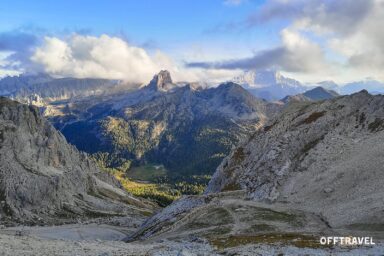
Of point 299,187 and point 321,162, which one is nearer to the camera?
point 299,187

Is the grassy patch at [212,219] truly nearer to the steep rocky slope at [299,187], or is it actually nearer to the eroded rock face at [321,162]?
the steep rocky slope at [299,187]

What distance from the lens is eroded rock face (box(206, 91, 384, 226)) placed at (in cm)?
9331

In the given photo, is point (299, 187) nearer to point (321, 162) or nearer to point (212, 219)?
point (321, 162)

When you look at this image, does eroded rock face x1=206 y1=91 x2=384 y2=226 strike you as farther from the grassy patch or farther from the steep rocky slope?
the grassy patch

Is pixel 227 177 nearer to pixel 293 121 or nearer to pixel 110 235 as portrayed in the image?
pixel 293 121

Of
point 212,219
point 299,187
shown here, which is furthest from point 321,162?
point 212,219

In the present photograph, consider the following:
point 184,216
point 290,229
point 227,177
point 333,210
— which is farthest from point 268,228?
point 227,177

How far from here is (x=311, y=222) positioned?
3521 inches

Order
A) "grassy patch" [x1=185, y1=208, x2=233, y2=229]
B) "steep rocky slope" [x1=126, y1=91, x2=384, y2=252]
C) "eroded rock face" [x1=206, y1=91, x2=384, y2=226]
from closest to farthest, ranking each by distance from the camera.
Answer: "steep rocky slope" [x1=126, y1=91, x2=384, y2=252] → "eroded rock face" [x1=206, y1=91, x2=384, y2=226] → "grassy patch" [x1=185, y1=208, x2=233, y2=229]

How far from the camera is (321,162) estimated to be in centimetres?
11588

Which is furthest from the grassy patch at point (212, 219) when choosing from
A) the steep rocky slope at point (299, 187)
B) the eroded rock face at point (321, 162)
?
the eroded rock face at point (321, 162)

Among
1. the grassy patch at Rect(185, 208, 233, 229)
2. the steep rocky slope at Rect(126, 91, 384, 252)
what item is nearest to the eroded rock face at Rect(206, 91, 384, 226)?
the steep rocky slope at Rect(126, 91, 384, 252)

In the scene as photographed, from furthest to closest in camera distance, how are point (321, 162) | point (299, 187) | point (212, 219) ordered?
point (321, 162) < point (299, 187) < point (212, 219)

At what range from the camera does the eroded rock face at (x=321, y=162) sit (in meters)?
93.3
